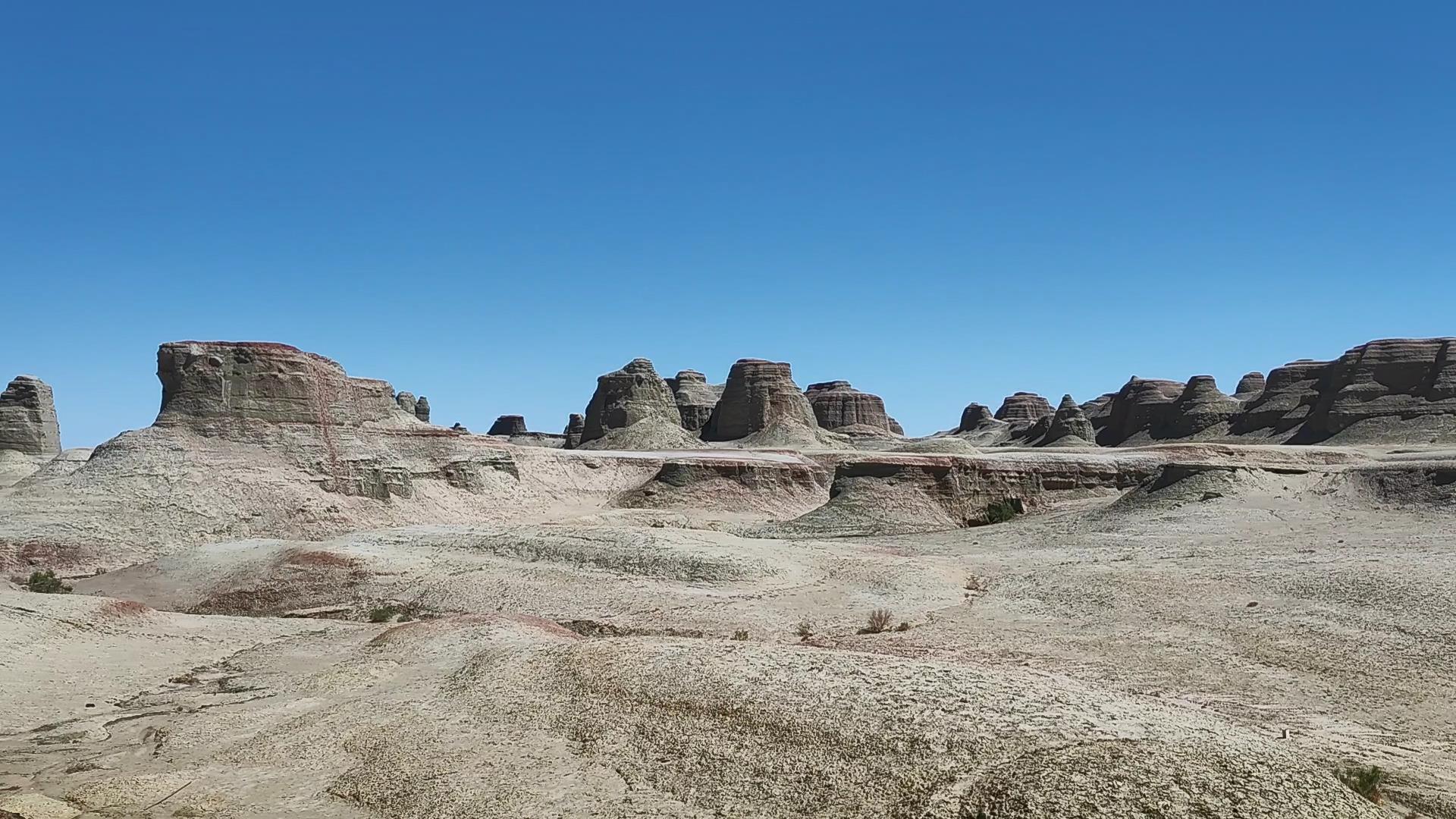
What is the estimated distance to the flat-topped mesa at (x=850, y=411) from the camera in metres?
108

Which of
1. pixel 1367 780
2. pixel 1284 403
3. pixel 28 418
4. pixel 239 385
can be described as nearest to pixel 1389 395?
pixel 1284 403

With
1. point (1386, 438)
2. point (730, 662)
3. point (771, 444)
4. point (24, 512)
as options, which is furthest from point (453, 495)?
point (1386, 438)

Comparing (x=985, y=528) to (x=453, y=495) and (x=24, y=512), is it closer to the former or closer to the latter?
(x=453, y=495)

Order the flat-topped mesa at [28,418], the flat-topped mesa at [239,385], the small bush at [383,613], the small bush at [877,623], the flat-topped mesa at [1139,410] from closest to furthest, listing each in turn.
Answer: the small bush at [877,623] < the small bush at [383,613] < the flat-topped mesa at [239,385] < the flat-topped mesa at [28,418] < the flat-topped mesa at [1139,410]

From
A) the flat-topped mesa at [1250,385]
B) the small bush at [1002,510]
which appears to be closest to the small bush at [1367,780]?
the small bush at [1002,510]

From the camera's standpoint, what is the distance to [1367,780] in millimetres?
8398

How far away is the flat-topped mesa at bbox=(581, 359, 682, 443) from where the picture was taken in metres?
82.1

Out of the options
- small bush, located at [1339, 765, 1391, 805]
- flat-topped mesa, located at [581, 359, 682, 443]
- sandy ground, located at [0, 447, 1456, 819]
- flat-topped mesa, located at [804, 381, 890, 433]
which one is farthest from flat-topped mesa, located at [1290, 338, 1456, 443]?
small bush, located at [1339, 765, 1391, 805]

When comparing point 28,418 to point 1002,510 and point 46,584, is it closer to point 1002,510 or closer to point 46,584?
point 46,584

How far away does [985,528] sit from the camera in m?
34.3

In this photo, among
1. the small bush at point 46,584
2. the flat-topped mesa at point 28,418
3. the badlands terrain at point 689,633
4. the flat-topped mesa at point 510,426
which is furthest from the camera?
the flat-topped mesa at point 510,426

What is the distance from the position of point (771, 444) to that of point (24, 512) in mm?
55364

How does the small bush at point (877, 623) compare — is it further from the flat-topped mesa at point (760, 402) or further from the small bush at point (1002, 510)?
the flat-topped mesa at point (760, 402)

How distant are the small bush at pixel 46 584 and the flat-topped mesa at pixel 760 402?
60.9 metres
